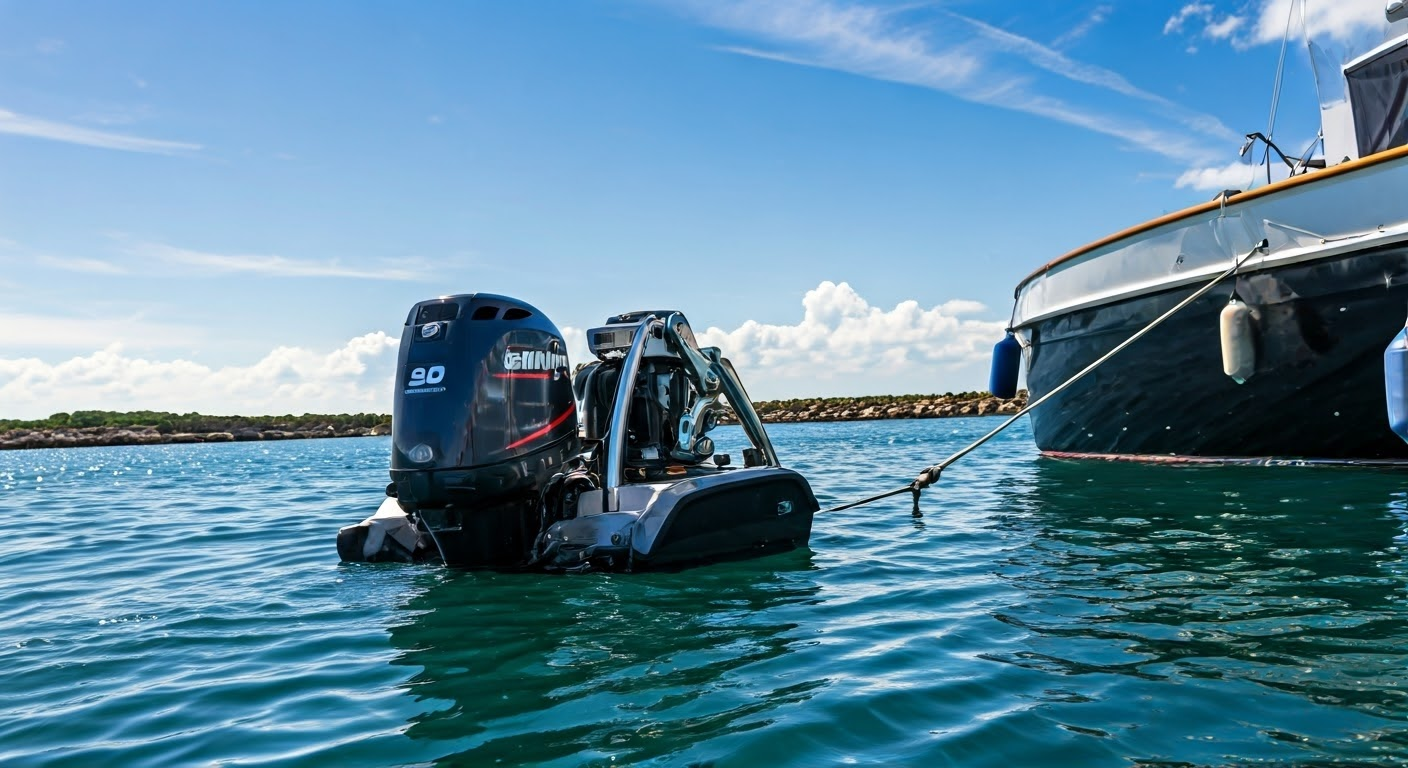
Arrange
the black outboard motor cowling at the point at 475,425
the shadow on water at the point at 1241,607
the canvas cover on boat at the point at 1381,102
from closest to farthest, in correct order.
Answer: the shadow on water at the point at 1241,607 < the black outboard motor cowling at the point at 475,425 < the canvas cover on boat at the point at 1381,102

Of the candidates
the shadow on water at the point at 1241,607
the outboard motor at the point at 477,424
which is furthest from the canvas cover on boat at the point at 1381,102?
the outboard motor at the point at 477,424

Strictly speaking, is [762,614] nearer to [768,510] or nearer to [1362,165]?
[768,510]

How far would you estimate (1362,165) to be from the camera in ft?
26.6

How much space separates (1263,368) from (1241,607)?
→ 5483 millimetres

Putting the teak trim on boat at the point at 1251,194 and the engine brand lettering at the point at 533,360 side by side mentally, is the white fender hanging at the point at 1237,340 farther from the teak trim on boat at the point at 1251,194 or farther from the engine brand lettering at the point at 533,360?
the engine brand lettering at the point at 533,360

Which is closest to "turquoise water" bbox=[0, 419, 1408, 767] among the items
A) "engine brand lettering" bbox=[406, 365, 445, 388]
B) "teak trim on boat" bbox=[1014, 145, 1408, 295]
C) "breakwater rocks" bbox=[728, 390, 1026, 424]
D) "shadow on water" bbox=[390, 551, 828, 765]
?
"shadow on water" bbox=[390, 551, 828, 765]

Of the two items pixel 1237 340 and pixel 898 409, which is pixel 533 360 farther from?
pixel 898 409

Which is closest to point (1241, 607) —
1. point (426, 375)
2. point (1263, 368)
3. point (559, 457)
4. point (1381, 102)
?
point (559, 457)

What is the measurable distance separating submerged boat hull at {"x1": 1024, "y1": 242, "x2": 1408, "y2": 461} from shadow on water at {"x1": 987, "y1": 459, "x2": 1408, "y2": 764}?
0.87 metres

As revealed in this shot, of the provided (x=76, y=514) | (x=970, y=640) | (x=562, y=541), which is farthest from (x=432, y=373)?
(x=76, y=514)

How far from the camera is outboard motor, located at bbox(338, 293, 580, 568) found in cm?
514

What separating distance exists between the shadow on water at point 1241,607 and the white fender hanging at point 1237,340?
44.0 inches

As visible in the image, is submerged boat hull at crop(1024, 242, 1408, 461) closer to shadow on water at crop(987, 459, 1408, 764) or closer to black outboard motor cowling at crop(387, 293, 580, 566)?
shadow on water at crop(987, 459, 1408, 764)

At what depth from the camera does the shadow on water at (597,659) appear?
2.99 m
